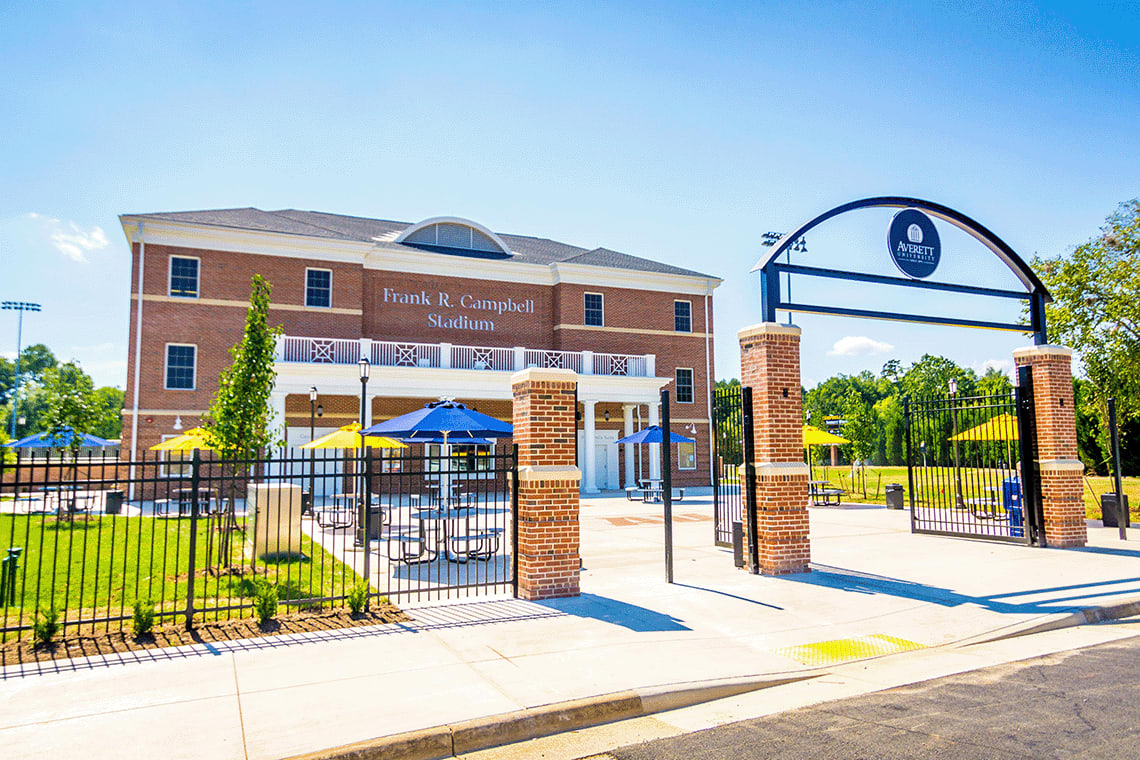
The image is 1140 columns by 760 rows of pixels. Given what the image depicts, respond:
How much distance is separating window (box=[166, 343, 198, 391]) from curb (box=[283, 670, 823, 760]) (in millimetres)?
24414

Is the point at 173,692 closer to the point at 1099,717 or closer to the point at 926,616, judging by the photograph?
the point at 1099,717

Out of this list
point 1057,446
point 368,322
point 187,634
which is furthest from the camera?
point 368,322

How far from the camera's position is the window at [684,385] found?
1347 inches

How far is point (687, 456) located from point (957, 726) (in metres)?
28.9

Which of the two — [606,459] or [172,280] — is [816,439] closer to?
[606,459]

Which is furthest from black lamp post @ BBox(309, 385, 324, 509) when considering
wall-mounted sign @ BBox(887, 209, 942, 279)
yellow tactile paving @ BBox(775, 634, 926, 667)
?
wall-mounted sign @ BBox(887, 209, 942, 279)

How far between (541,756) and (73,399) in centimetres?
1792

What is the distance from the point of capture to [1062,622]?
8023 mm

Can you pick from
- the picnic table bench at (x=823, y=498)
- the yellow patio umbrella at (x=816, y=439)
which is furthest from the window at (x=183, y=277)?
the picnic table bench at (x=823, y=498)

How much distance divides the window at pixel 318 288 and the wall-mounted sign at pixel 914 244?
21824 millimetres

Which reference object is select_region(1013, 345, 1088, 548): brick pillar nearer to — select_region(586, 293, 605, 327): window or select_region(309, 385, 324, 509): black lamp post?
select_region(309, 385, 324, 509): black lamp post

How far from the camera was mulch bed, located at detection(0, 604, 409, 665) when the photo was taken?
668 cm

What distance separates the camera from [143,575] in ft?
34.6

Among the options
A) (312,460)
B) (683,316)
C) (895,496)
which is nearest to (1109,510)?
(895,496)
